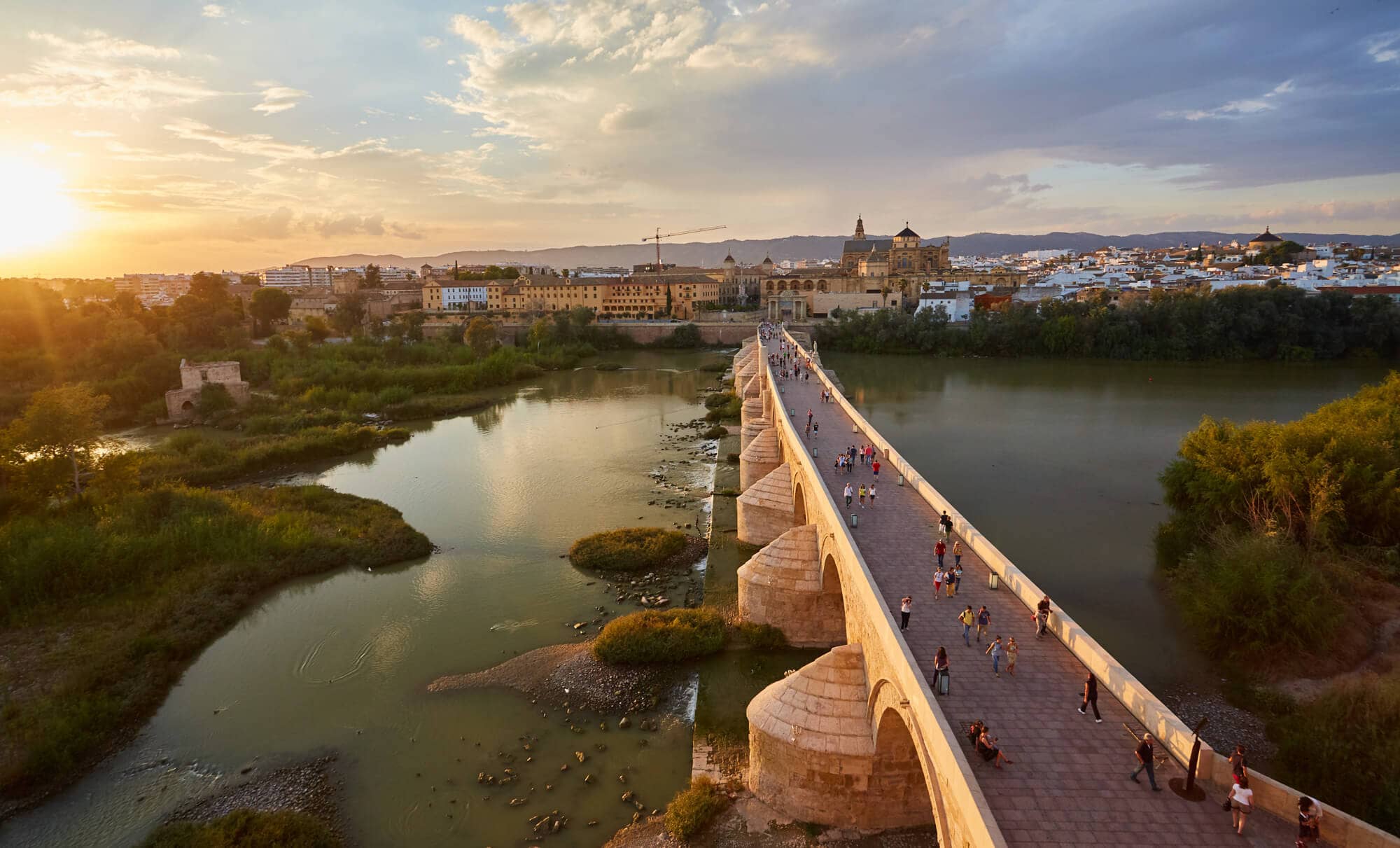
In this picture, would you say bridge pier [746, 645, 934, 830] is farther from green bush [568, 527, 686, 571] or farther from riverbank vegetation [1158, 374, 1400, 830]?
green bush [568, 527, 686, 571]

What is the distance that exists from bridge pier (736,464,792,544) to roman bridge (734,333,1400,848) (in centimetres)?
210

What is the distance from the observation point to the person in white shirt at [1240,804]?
15.4ft

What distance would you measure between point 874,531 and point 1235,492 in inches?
316

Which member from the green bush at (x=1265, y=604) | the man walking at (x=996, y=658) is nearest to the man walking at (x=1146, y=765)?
the man walking at (x=996, y=658)

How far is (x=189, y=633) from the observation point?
1162cm

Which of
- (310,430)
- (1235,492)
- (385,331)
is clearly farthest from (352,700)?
(385,331)

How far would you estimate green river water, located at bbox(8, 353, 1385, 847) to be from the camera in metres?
8.20

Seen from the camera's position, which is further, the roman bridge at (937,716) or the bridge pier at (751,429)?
the bridge pier at (751,429)

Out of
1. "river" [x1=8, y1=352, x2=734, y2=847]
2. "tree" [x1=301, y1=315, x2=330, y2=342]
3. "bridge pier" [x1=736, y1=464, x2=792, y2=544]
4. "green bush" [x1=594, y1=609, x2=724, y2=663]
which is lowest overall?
"river" [x1=8, y1=352, x2=734, y2=847]

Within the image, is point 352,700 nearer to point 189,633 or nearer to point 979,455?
point 189,633

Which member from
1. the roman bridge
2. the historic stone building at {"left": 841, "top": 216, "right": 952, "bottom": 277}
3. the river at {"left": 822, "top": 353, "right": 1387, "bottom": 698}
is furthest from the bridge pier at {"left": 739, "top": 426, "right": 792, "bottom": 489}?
the historic stone building at {"left": 841, "top": 216, "right": 952, "bottom": 277}

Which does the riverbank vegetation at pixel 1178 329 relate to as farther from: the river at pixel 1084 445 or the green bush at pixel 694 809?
the green bush at pixel 694 809

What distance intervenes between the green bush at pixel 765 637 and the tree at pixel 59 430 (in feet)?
47.7

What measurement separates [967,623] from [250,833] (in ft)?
24.5
